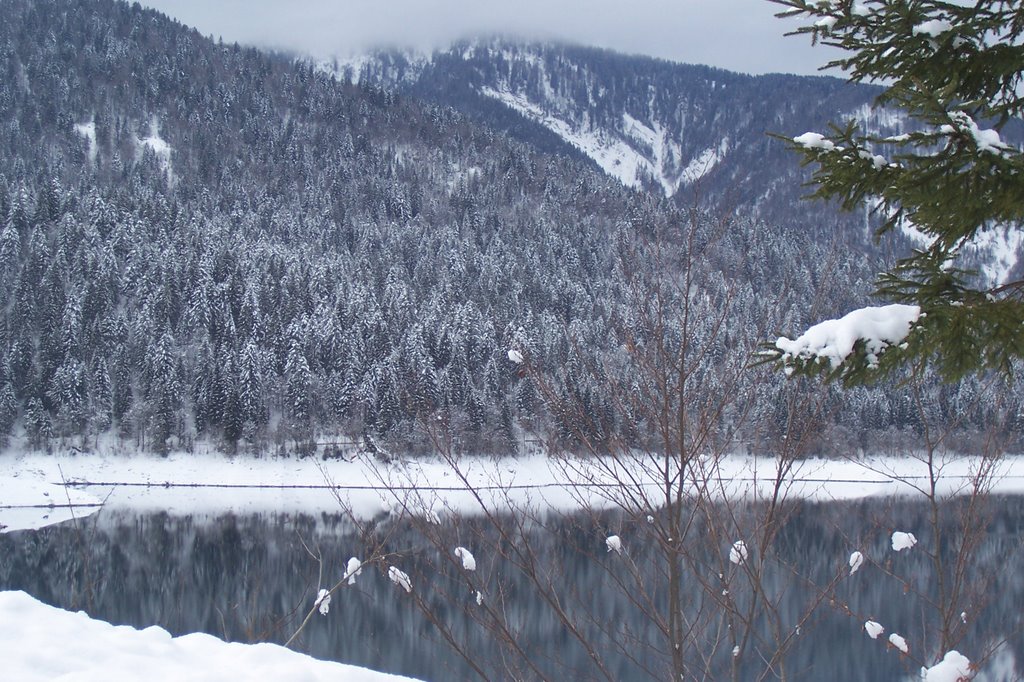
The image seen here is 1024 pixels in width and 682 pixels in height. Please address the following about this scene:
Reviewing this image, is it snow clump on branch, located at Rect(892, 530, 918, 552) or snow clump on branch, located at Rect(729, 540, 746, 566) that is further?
snow clump on branch, located at Rect(892, 530, 918, 552)

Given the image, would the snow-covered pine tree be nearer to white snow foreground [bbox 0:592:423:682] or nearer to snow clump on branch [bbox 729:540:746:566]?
snow clump on branch [bbox 729:540:746:566]

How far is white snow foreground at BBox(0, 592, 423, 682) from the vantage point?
13.1 ft

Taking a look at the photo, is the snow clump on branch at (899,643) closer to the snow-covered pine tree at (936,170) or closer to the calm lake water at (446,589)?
the snow-covered pine tree at (936,170)

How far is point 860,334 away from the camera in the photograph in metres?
3.07

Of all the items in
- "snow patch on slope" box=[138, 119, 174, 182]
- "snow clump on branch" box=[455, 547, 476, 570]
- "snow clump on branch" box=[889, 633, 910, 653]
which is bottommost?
"snow clump on branch" box=[889, 633, 910, 653]

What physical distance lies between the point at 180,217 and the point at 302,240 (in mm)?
17157

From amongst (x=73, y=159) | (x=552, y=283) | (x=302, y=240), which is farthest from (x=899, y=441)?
(x=73, y=159)

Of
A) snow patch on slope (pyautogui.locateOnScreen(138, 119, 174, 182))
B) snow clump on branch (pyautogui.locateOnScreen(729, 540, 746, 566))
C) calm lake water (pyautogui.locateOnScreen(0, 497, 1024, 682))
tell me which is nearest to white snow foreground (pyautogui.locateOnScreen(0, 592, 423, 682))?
snow clump on branch (pyautogui.locateOnScreen(729, 540, 746, 566))

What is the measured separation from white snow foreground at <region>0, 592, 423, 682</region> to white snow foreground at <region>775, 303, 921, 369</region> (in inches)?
113

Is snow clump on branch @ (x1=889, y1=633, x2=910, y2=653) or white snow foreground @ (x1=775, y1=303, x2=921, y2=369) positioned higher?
white snow foreground @ (x1=775, y1=303, x2=921, y2=369)

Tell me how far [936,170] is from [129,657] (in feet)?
14.5

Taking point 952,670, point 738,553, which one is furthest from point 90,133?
point 952,670

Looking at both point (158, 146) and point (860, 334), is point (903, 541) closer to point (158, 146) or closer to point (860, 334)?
point (860, 334)

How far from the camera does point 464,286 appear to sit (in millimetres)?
100125
